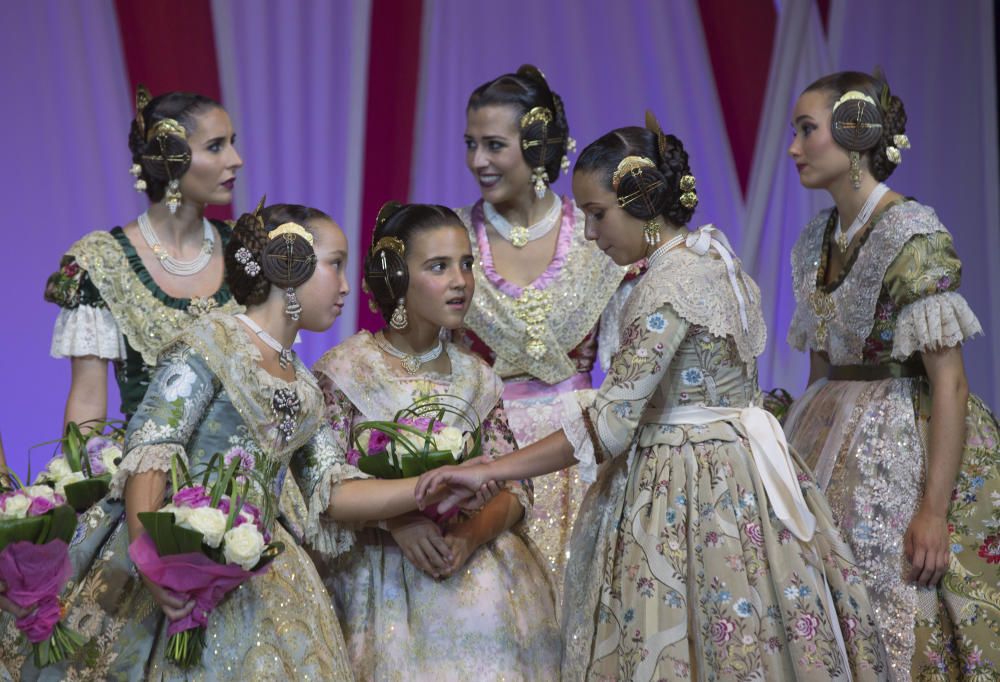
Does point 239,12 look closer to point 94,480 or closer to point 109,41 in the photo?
point 109,41

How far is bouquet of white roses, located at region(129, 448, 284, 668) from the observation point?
8.03ft

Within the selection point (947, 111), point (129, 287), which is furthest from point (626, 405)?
point (947, 111)

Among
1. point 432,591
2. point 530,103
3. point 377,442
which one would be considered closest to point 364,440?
point 377,442

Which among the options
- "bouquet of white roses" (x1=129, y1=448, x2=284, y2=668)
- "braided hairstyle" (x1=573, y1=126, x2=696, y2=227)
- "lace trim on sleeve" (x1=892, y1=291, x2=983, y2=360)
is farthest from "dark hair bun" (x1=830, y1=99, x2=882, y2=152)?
"bouquet of white roses" (x1=129, y1=448, x2=284, y2=668)

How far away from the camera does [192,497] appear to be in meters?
2.49

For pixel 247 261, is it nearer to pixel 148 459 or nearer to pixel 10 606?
pixel 148 459

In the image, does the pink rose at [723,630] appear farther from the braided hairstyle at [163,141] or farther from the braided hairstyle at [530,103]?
the braided hairstyle at [163,141]

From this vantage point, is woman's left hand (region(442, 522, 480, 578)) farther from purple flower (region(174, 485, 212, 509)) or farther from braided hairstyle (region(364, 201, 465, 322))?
purple flower (region(174, 485, 212, 509))

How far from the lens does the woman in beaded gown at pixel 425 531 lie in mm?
2979

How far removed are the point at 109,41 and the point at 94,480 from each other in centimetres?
226

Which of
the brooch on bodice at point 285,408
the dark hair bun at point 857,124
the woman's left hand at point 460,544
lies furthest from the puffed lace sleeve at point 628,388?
the dark hair bun at point 857,124

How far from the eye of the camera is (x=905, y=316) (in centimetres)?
327

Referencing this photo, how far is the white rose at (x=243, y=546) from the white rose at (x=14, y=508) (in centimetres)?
39

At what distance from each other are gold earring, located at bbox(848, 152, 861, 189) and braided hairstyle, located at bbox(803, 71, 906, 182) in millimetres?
30
